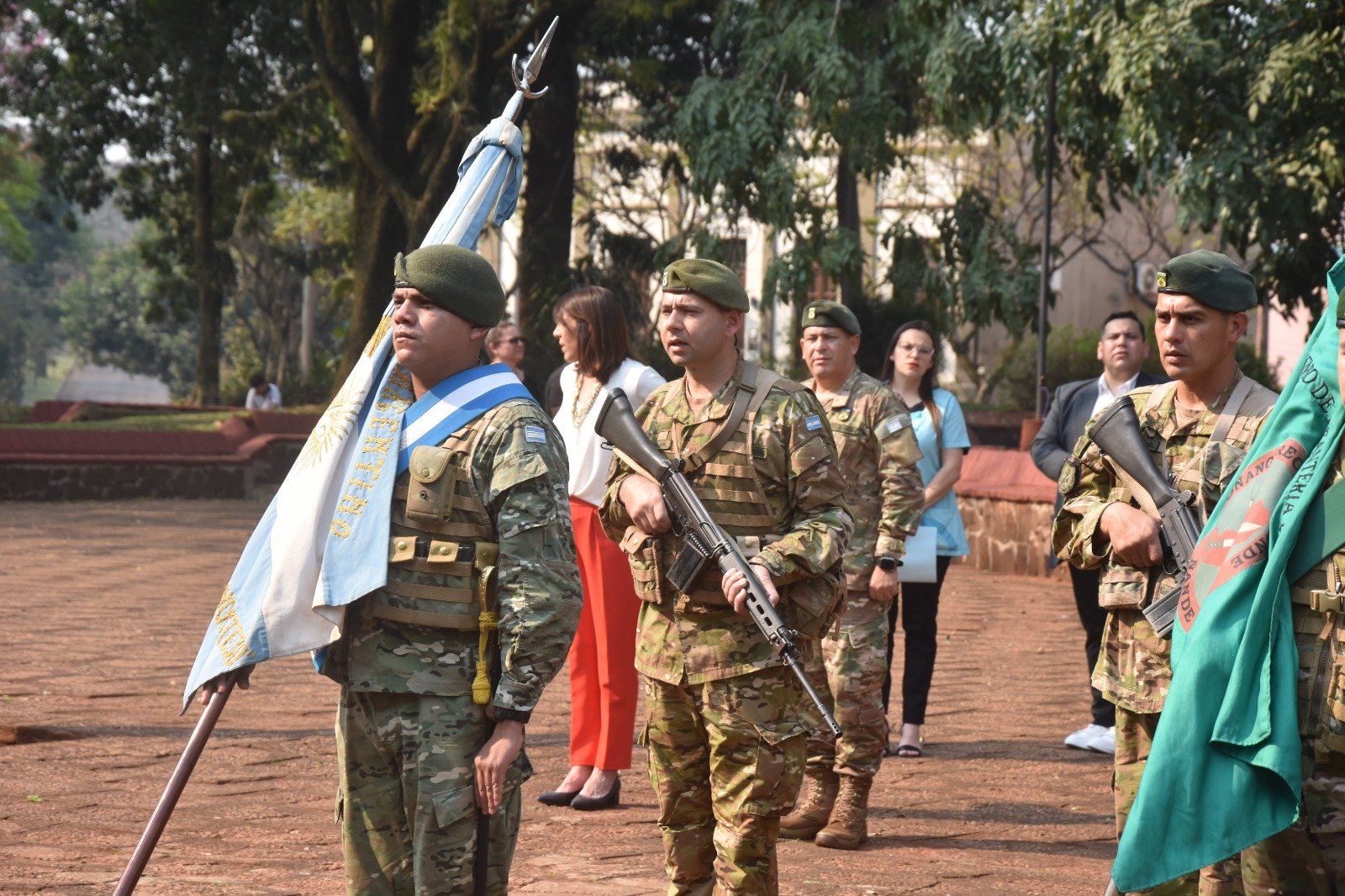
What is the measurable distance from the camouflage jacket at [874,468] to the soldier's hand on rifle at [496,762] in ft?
10.1

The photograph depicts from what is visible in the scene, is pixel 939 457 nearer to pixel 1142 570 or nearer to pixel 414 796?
pixel 1142 570

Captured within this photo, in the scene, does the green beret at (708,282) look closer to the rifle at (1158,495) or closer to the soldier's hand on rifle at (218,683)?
the rifle at (1158,495)

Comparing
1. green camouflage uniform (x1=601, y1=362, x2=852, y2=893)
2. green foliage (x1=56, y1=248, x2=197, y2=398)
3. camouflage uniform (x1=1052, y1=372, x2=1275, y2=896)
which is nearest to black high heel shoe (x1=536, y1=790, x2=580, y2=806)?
green camouflage uniform (x1=601, y1=362, x2=852, y2=893)

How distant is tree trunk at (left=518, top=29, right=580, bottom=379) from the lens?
22516mm

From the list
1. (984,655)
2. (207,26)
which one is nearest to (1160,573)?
(984,655)

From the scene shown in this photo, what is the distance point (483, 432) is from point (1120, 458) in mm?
1708

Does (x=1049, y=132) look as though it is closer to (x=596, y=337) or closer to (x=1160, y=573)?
(x=596, y=337)

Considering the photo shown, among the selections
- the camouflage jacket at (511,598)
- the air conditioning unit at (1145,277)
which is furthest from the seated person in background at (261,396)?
the camouflage jacket at (511,598)

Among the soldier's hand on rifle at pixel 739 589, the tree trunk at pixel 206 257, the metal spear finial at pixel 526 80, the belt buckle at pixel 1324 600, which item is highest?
the tree trunk at pixel 206 257

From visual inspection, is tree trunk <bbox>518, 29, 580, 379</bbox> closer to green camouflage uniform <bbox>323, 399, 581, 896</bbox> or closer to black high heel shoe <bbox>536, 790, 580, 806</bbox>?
black high heel shoe <bbox>536, 790, 580, 806</bbox>

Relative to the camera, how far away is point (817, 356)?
6.43 metres

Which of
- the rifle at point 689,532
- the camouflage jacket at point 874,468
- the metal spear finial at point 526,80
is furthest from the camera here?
the camouflage jacket at point 874,468

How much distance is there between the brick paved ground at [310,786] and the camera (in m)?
5.54

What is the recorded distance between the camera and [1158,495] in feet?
13.7
